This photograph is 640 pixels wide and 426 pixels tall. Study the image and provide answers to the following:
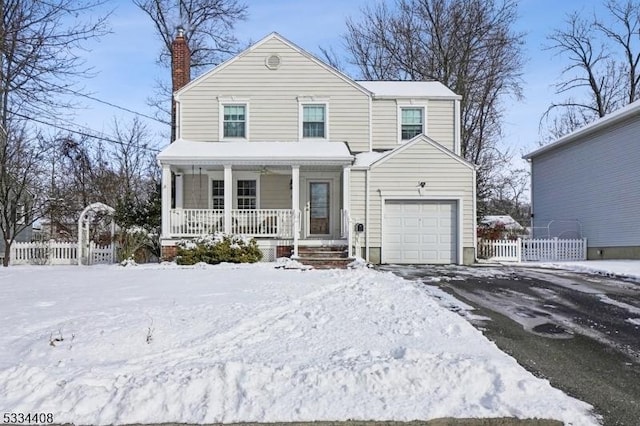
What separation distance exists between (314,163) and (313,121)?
2716mm

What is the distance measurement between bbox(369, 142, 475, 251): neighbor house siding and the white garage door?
0.32 metres

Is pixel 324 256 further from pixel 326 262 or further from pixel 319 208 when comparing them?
pixel 319 208

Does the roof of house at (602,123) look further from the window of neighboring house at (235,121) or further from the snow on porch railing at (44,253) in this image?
the snow on porch railing at (44,253)

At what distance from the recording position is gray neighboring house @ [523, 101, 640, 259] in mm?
16469

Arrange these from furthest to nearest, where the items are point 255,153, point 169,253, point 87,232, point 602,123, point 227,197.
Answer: point 602,123
point 87,232
point 255,153
point 227,197
point 169,253

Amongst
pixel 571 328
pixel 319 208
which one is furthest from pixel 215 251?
pixel 571 328

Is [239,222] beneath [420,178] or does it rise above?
beneath

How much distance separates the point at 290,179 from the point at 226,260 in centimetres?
456

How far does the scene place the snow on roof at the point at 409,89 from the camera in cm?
1797

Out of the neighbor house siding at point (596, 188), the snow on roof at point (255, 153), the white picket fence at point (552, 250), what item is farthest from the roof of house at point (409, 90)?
the white picket fence at point (552, 250)

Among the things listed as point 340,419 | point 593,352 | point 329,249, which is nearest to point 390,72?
point 329,249

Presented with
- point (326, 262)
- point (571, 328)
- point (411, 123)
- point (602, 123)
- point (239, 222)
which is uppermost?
point (411, 123)

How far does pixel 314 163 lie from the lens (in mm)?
15258

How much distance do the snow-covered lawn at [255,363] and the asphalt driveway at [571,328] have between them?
1.07 ft
